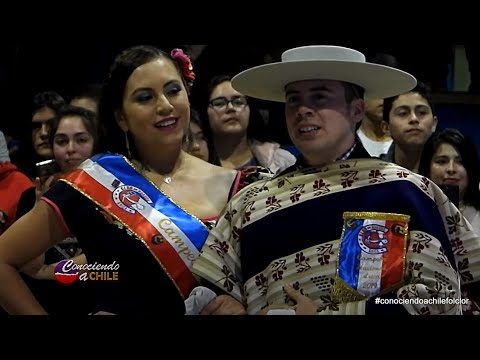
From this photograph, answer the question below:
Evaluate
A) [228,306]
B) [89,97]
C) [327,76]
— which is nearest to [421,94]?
[327,76]

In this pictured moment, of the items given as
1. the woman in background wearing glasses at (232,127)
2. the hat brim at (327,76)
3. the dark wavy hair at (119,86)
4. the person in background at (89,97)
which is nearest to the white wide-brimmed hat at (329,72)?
the hat brim at (327,76)

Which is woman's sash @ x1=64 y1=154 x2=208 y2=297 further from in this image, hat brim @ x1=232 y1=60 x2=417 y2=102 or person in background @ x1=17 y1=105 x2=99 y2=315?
hat brim @ x1=232 y1=60 x2=417 y2=102

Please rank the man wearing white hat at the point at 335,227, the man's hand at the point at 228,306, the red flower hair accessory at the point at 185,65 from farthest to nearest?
1. the red flower hair accessory at the point at 185,65
2. the man's hand at the point at 228,306
3. the man wearing white hat at the point at 335,227

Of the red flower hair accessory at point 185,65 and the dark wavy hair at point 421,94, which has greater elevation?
the red flower hair accessory at point 185,65

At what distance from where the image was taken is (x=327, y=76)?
6.67 ft

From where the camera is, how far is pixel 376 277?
1.95 meters

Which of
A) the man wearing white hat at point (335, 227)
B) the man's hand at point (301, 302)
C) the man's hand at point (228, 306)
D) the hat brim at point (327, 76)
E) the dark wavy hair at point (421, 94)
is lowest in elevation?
the man's hand at point (228, 306)

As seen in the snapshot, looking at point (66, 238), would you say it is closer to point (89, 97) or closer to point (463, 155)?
point (89, 97)

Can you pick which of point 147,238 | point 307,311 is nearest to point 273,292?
point 307,311

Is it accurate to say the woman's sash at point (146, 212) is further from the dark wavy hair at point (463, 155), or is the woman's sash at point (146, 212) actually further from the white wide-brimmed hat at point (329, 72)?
the dark wavy hair at point (463, 155)

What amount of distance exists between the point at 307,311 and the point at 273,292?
0.09 metres

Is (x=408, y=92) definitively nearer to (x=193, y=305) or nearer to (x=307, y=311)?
(x=307, y=311)

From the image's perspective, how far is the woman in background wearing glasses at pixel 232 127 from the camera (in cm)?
225

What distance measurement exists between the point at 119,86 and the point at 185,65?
171mm
